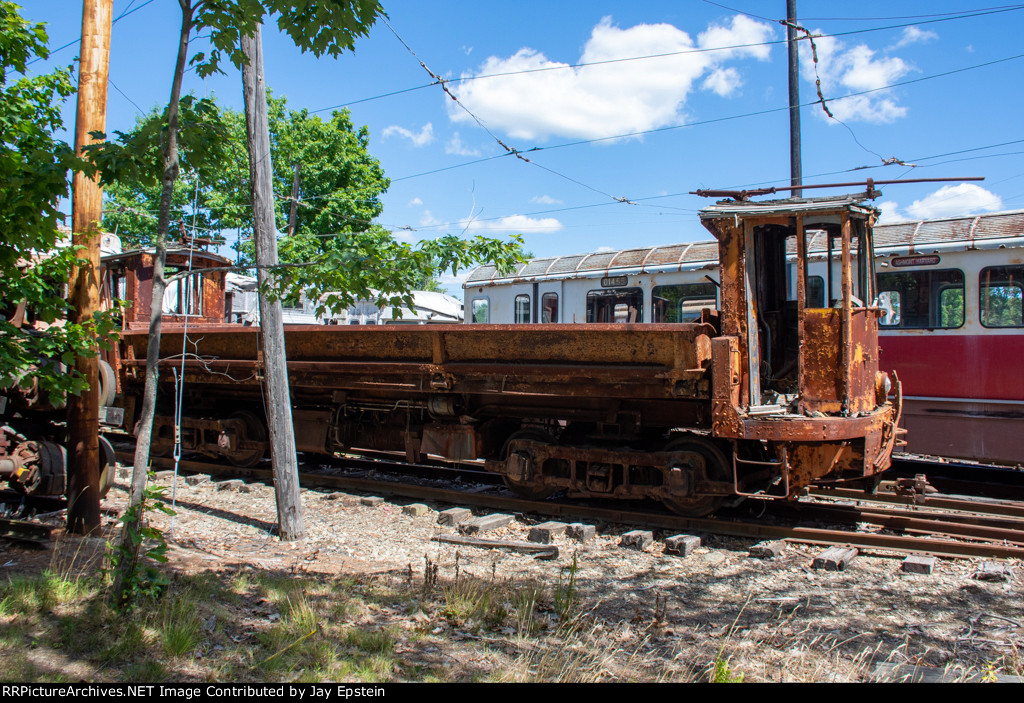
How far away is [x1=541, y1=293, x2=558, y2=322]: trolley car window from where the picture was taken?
490 inches

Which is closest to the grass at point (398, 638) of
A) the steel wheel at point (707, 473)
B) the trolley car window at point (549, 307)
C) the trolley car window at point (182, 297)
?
the steel wheel at point (707, 473)

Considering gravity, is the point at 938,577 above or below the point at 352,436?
below

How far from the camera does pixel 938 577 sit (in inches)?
221

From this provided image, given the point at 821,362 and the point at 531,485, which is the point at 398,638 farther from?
the point at 821,362

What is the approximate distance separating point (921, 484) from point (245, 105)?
26.8ft

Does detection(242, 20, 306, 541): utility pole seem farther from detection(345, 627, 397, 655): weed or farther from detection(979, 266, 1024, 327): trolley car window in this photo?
detection(979, 266, 1024, 327): trolley car window

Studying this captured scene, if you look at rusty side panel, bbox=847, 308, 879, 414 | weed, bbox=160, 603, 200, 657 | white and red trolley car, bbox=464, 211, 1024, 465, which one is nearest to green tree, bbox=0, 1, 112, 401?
weed, bbox=160, 603, 200, 657

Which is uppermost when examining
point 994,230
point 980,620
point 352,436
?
point 994,230

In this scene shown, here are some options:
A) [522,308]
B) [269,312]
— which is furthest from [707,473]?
[522,308]

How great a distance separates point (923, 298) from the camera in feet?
31.7

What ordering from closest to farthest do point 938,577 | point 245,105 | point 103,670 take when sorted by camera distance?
point 103,670
point 938,577
point 245,105

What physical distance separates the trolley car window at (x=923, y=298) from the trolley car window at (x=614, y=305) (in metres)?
3.43
